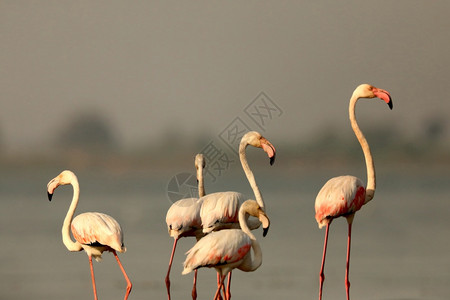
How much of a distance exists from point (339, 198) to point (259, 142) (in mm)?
953

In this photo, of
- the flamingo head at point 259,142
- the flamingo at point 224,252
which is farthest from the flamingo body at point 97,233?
the flamingo head at point 259,142

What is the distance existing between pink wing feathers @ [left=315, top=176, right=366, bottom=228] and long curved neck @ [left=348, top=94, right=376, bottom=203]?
31 centimetres

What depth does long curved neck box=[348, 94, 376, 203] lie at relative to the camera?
32.7 ft

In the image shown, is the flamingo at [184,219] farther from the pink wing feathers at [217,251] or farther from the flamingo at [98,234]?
the pink wing feathers at [217,251]

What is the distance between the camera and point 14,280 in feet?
37.7

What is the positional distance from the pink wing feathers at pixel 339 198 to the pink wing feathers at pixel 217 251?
1311 millimetres

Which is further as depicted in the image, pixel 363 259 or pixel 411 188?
pixel 411 188

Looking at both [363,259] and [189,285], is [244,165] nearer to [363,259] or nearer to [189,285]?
[189,285]

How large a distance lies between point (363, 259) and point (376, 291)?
2730 millimetres

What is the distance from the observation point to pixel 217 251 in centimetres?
831

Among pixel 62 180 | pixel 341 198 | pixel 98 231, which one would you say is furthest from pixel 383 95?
pixel 62 180

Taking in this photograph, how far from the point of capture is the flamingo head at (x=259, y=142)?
9601 millimetres

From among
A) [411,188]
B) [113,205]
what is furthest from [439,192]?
[113,205]

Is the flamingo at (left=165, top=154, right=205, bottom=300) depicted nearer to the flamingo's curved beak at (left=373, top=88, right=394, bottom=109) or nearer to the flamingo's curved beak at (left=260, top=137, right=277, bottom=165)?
the flamingo's curved beak at (left=260, top=137, right=277, bottom=165)
